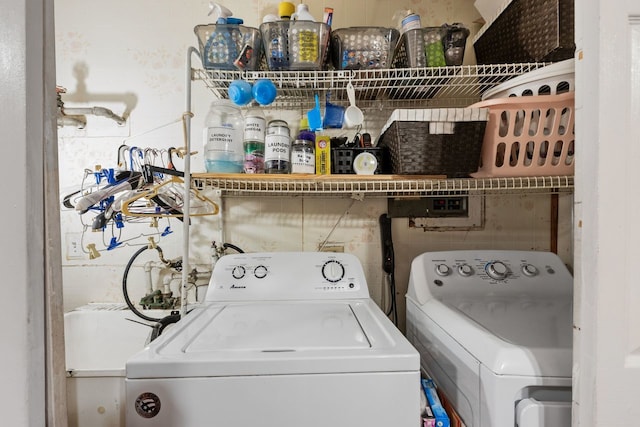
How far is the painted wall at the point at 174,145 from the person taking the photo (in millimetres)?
1448

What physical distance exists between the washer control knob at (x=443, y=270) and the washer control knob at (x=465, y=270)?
0.04m

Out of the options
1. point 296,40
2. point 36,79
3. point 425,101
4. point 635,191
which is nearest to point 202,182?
point 296,40

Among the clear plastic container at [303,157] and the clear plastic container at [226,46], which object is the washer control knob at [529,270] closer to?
the clear plastic container at [303,157]

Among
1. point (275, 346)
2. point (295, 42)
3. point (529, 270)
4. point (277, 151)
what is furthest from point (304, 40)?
point (529, 270)

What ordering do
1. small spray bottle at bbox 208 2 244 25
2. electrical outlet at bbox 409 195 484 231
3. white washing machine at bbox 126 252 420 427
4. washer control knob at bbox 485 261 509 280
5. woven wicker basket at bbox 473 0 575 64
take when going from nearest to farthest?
white washing machine at bbox 126 252 420 427
woven wicker basket at bbox 473 0 575 64
small spray bottle at bbox 208 2 244 25
washer control knob at bbox 485 261 509 280
electrical outlet at bbox 409 195 484 231

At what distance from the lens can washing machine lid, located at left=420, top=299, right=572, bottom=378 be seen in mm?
695

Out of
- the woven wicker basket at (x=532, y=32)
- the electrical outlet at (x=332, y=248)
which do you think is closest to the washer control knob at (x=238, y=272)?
the electrical outlet at (x=332, y=248)

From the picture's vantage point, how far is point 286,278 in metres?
1.18

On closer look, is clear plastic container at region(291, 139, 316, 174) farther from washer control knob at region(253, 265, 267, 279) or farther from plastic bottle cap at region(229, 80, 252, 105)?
washer control knob at region(253, 265, 267, 279)

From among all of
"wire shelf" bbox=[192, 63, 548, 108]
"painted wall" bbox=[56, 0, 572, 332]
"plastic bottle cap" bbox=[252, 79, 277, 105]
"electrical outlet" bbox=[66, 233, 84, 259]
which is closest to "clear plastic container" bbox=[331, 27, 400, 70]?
"wire shelf" bbox=[192, 63, 548, 108]

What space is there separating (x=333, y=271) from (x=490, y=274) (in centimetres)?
61

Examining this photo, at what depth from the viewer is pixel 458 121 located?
1001 millimetres

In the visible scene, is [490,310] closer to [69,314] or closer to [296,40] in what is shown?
[296,40]

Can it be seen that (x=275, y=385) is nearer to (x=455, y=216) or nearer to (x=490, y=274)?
(x=490, y=274)
